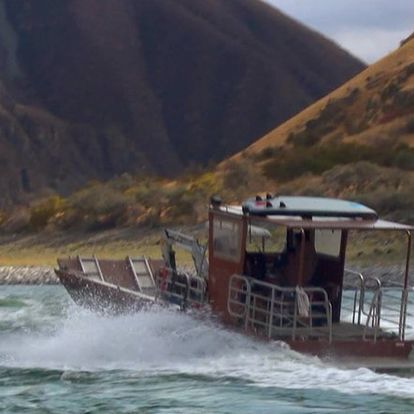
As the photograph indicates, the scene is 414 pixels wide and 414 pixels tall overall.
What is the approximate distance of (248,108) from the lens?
412ft

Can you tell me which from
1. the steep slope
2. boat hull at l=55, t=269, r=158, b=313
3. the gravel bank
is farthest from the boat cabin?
the steep slope

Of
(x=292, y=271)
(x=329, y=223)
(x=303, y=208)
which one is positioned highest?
(x=303, y=208)

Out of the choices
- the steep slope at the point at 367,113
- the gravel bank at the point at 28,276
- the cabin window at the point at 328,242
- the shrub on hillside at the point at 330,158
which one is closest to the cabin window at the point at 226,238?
the cabin window at the point at 328,242

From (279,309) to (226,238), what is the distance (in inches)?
63.4

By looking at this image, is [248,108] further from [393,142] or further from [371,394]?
[371,394]

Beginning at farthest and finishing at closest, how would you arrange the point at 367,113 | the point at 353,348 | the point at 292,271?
the point at 367,113 → the point at 292,271 → the point at 353,348

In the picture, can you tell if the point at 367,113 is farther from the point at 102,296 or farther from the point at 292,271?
the point at 292,271

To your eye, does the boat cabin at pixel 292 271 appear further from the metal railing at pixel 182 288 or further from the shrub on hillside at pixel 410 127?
the shrub on hillside at pixel 410 127

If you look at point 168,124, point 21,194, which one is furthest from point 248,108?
point 21,194

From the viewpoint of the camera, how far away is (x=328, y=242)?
2186 centimetres

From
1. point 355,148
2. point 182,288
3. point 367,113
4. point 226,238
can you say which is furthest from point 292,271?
point 367,113

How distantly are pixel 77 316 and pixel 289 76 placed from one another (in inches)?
4313

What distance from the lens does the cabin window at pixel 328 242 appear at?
71.3 ft

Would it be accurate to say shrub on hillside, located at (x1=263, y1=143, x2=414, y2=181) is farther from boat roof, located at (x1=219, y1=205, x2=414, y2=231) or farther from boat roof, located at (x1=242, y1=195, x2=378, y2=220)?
boat roof, located at (x1=219, y1=205, x2=414, y2=231)
